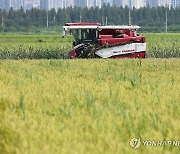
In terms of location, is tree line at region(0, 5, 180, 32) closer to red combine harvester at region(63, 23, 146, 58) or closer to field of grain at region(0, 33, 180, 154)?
red combine harvester at region(63, 23, 146, 58)

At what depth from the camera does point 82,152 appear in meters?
4.71

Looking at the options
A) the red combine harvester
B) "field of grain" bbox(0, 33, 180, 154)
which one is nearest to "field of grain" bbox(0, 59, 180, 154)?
"field of grain" bbox(0, 33, 180, 154)

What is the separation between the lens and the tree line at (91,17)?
388 ft

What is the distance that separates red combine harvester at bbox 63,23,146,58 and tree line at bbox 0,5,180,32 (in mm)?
90233

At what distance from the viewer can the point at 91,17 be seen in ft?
432

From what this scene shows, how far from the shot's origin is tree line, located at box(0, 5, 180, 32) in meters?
118

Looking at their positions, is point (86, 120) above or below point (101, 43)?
above

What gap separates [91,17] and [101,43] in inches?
4274

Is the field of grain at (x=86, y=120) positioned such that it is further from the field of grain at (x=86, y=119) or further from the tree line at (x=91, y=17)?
the tree line at (x=91, y=17)

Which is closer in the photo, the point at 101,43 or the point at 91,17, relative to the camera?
the point at 101,43

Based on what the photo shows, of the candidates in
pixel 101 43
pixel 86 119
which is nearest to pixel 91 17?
pixel 101 43

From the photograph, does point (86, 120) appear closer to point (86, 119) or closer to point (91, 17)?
point (86, 119)

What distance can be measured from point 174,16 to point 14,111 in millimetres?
123674

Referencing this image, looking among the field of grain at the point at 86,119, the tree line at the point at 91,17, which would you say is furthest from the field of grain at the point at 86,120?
the tree line at the point at 91,17
